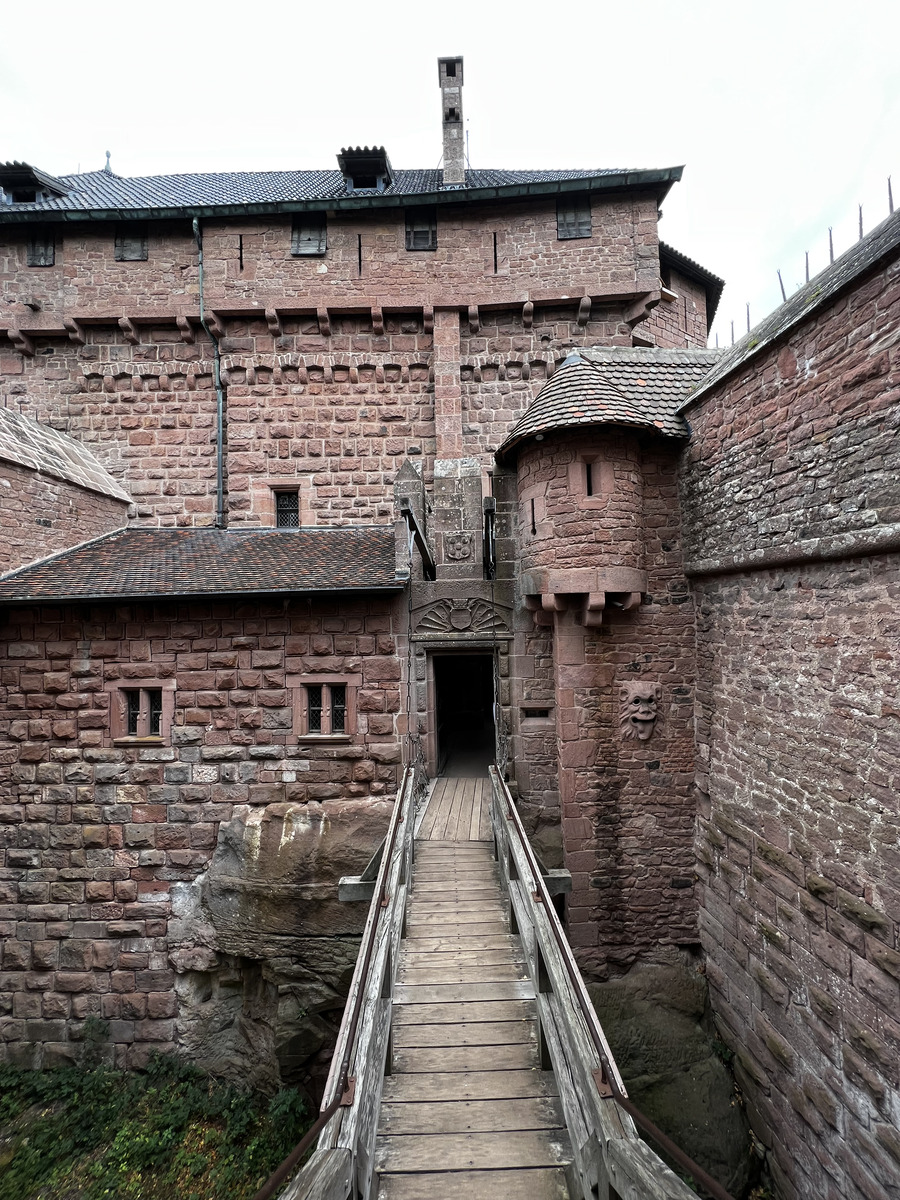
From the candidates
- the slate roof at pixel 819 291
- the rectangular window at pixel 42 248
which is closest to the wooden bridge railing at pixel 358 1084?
the slate roof at pixel 819 291

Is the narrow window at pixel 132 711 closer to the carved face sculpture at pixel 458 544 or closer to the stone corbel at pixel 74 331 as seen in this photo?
the carved face sculpture at pixel 458 544

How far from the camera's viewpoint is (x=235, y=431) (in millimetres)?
10867

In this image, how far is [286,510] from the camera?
1114 cm

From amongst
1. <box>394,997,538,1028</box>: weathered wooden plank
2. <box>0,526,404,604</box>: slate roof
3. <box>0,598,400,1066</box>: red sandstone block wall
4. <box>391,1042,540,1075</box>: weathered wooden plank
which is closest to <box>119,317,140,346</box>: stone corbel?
<box>0,526,404,604</box>: slate roof

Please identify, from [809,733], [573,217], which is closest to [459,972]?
[809,733]

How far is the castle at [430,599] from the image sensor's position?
5316mm

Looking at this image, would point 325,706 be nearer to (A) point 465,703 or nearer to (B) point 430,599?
(B) point 430,599

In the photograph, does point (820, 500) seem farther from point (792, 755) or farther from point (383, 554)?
point (383, 554)

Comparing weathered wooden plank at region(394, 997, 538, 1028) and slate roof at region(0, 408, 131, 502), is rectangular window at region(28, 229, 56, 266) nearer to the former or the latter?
slate roof at region(0, 408, 131, 502)

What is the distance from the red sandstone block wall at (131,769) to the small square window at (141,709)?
0.31 ft

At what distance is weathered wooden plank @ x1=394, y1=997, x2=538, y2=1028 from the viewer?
429 centimetres

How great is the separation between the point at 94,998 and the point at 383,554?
7553mm

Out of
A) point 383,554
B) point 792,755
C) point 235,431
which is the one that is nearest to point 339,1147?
point 792,755

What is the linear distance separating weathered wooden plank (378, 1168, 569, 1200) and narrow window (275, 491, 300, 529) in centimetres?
961
